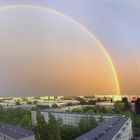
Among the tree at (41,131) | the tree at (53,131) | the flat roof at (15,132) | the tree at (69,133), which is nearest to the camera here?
the tree at (53,131)

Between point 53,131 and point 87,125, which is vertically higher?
point 53,131

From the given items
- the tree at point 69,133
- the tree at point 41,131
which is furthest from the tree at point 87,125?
the tree at point 41,131

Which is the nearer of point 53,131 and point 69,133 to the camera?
point 53,131

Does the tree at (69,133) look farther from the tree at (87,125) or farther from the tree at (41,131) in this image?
the tree at (41,131)

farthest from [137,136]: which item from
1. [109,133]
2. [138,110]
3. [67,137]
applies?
[138,110]

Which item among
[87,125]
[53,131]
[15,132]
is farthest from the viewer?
[87,125]

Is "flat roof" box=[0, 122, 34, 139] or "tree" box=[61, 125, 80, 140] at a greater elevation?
"flat roof" box=[0, 122, 34, 139]

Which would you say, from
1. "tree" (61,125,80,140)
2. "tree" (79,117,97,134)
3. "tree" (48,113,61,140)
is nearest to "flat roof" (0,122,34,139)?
"tree" (48,113,61,140)

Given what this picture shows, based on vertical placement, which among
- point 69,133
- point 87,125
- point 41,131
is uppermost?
point 41,131

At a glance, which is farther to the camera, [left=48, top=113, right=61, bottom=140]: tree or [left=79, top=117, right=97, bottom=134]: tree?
[left=79, top=117, right=97, bottom=134]: tree

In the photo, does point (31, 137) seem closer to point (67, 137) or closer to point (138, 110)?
point (67, 137)

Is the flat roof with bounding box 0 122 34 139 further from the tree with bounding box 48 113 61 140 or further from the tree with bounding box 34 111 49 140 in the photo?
the tree with bounding box 48 113 61 140

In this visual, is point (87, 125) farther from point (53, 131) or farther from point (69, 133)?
point (53, 131)

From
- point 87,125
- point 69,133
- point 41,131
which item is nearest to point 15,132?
point 41,131
